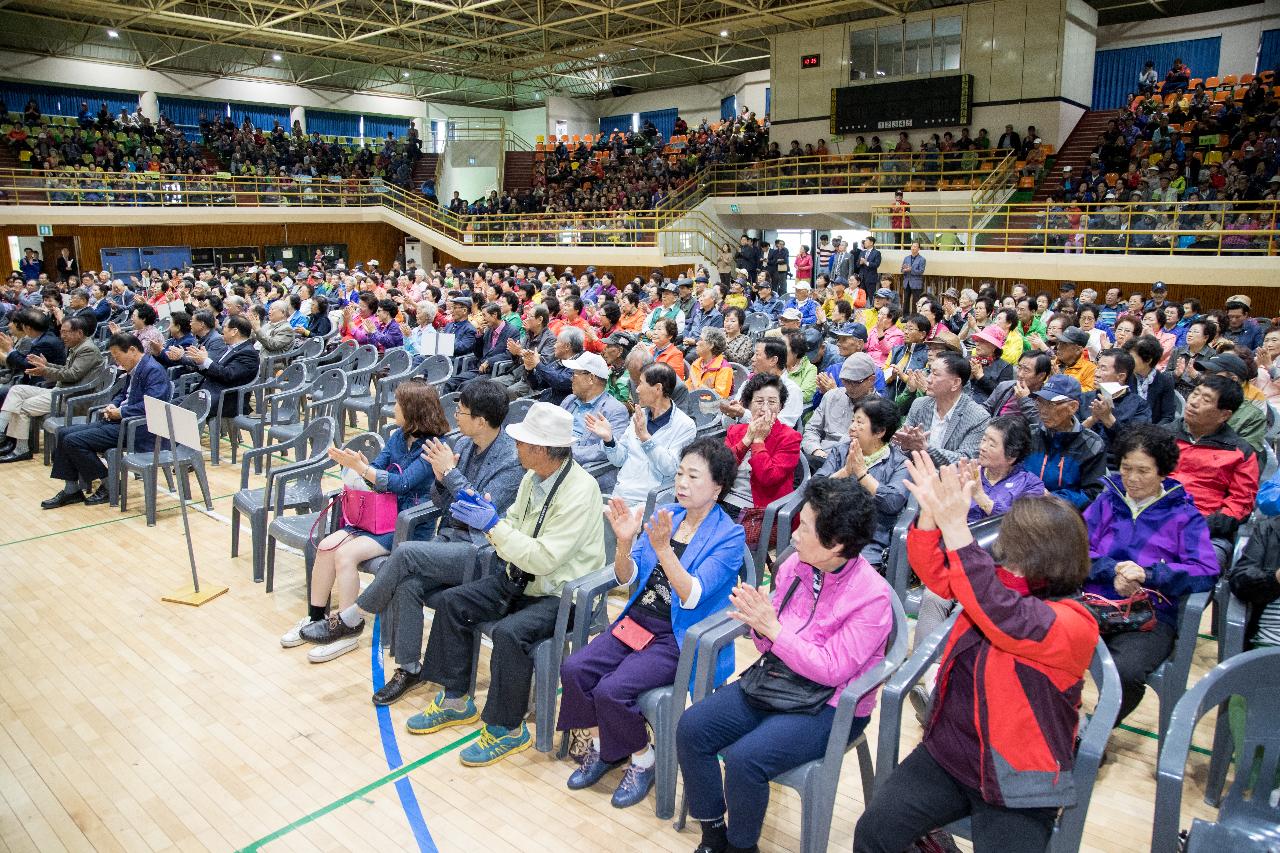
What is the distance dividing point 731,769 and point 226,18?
25607 millimetres

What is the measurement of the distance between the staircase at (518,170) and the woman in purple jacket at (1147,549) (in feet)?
89.8

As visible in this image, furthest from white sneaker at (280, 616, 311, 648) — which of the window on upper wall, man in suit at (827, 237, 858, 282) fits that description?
the window on upper wall

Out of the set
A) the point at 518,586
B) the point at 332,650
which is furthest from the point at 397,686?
the point at 518,586

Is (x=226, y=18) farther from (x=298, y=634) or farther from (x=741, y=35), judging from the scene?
(x=298, y=634)

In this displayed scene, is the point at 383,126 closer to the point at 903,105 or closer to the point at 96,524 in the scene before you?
the point at 903,105

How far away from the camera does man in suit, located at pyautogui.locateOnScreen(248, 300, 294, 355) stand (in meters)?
9.14

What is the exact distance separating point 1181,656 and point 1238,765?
0.75 meters

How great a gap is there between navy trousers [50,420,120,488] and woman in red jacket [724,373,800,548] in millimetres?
4988

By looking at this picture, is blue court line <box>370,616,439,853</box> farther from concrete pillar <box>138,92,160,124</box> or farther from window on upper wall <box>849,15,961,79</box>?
concrete pillar <box>138,92,160,124</box>

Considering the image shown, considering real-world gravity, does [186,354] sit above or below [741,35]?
below

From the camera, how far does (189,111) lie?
25969mm

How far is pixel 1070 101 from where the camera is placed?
18.6 metres

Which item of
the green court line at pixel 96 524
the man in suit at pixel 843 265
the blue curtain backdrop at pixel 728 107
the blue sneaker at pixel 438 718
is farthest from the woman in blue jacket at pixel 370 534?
the blue curtain backdrop at pixel 728 107

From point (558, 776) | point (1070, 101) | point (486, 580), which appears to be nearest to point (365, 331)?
point (486, 580)
